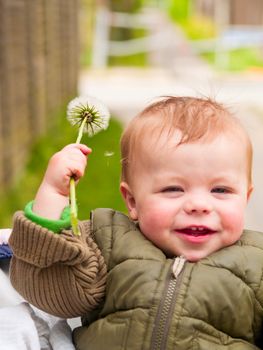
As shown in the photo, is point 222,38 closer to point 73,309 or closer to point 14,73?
point 14,73

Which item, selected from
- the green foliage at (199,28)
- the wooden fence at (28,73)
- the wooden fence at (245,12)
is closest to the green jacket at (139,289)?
the wooden fence at (28,73)

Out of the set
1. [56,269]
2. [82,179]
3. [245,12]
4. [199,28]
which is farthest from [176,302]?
[199,28]

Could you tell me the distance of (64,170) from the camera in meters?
2.07

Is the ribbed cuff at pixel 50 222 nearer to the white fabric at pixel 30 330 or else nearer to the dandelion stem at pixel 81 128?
the dandelion stem at pixel 81 128

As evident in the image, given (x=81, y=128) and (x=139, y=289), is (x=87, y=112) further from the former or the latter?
(x=139, y=289)

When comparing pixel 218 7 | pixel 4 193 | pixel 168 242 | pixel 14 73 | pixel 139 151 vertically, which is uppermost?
pixel 139 151

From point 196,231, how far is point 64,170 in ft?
1.16

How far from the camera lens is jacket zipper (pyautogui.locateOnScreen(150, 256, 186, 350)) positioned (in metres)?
1.96

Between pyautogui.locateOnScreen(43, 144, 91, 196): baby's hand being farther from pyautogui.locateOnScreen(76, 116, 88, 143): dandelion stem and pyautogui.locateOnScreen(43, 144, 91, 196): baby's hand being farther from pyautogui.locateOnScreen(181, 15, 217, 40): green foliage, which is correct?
pyautogui.locateOnScreen(181, 15, 217, 40): green foliage

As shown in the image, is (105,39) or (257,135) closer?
(257,135)

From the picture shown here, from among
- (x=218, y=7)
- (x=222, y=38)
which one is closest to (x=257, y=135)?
(x=222, y=38)

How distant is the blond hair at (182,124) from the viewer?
2143 millimetres

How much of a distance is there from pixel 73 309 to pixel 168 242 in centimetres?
29

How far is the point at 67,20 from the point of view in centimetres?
1116
